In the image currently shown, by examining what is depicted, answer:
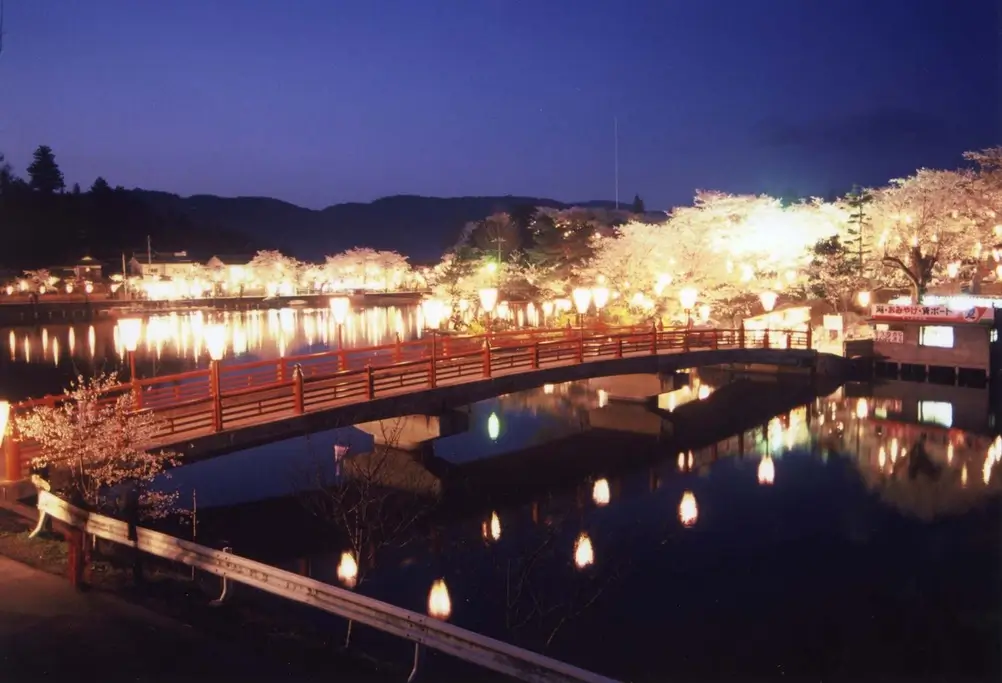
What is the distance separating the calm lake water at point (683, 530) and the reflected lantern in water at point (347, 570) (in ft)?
0.67

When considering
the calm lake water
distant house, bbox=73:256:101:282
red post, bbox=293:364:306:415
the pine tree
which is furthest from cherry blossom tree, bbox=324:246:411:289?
red post, bbox=293:364:306:415

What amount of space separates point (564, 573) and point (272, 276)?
95.3 metres

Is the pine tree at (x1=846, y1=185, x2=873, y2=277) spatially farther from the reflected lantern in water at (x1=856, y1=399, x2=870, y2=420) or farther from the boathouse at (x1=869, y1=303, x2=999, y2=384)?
the reflected lantern in water at (x1=856, y1=399, x2=870, y2=420)

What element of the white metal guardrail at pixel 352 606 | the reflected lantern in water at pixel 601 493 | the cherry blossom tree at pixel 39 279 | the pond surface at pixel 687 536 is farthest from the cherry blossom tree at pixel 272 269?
the white metal guardrail at pixel 352 606

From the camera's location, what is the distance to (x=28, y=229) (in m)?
88.6

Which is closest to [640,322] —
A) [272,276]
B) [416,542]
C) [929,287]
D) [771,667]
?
[929,287]

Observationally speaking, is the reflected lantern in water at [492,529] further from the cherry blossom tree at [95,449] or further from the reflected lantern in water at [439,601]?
the cherry blossom tree at [95,449]

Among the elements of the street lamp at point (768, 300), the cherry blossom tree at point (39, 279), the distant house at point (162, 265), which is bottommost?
the street lamp at point (768, 300)

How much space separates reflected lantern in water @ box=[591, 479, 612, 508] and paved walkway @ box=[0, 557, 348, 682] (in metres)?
11.6

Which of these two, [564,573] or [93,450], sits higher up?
[93,450]

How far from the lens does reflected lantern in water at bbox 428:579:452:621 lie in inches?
481

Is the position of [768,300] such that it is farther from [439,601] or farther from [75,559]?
[75,559]

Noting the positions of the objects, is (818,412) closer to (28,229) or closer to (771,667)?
(771,667)

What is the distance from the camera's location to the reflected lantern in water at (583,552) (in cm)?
1445
